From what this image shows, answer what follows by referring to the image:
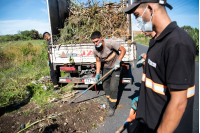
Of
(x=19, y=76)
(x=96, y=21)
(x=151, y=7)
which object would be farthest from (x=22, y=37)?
(x=151, y=7)

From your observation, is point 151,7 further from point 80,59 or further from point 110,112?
point 80,59

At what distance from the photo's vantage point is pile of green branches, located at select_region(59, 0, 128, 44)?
15.4 feet

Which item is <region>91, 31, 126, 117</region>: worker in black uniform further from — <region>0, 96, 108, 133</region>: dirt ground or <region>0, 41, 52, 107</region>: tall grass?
<region>0, 41, 52, 107</region>: tall grass

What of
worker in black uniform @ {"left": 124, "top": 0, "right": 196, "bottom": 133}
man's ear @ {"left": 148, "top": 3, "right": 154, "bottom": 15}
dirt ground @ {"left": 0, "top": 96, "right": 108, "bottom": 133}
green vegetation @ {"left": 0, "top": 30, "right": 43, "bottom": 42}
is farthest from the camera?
green vegetation @ {"left": 0, "top": 30, "right": 43, "bottom": 42}

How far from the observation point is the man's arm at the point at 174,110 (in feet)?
2.71

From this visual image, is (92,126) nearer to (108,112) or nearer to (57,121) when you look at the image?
(108,112)

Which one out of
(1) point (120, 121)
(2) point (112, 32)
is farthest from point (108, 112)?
(2) point (112, 32)

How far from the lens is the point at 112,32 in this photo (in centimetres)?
476

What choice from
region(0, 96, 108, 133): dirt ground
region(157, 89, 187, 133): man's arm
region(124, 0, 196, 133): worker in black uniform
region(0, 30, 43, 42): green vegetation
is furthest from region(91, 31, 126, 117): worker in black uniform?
region(0, 30, 43, 42): green vegetation

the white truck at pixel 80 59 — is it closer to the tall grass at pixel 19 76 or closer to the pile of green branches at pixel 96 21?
the pile of green branches at pixel 96 21

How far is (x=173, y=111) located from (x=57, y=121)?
2.71 metres

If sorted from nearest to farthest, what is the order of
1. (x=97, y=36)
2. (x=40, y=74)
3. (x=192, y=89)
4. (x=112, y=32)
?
(x=192, y=89) → (x=97, y=36) → (x=112, y=32) → (x=40, y=74)

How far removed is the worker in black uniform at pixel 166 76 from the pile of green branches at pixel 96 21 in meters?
3.61

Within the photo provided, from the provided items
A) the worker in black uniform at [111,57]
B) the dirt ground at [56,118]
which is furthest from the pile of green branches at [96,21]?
the dirt ground at [56,118]
